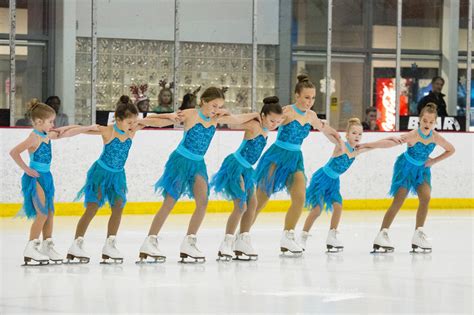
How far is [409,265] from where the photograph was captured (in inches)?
348

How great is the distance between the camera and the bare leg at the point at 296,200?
30.2 ft

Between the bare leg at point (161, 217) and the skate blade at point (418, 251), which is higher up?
the bare leg at point (161, 217)

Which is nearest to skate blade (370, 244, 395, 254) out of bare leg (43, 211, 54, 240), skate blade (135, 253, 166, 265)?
skate blade (135, 253, 166, 265)

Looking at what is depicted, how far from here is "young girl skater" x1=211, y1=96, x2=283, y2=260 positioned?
8891mm

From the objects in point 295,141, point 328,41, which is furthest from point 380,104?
point 295,141

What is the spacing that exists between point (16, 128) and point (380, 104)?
5.50 meters

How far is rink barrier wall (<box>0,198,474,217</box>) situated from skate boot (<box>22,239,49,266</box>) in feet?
14.6

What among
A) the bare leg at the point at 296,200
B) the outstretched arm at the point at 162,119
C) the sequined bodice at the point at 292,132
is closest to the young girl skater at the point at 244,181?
the sequined bodice at the point at 292,132

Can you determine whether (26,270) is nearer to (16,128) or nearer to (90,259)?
(90,259)

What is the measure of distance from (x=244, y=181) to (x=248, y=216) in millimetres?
276

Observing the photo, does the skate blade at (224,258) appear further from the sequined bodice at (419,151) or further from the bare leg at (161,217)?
the sequined bodice at (419,151)

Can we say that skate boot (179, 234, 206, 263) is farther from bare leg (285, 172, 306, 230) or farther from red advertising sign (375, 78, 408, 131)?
red advertising sign (375, 78, 408, 131)

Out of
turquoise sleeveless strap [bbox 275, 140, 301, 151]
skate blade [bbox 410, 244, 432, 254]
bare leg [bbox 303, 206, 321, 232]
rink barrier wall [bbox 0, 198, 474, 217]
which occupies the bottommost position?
rink barrier wall [bbox 0, 198, 474, 217]

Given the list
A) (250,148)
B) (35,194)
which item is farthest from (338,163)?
(35,194)
